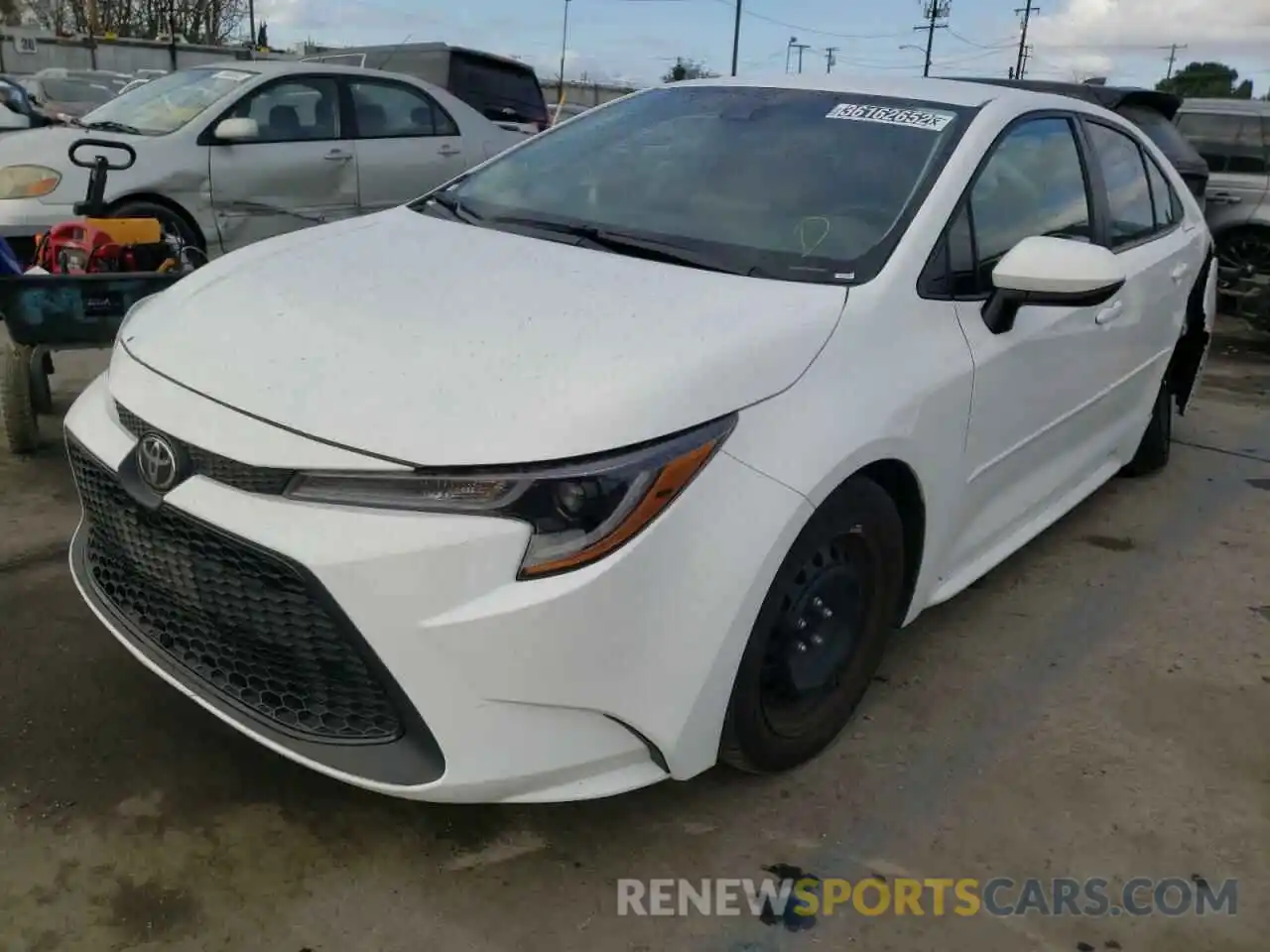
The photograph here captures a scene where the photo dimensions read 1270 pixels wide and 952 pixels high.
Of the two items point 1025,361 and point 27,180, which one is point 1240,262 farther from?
point 27,180

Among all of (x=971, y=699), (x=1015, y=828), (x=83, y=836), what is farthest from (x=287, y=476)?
(x=971, y=699)

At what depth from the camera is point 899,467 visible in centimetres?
248

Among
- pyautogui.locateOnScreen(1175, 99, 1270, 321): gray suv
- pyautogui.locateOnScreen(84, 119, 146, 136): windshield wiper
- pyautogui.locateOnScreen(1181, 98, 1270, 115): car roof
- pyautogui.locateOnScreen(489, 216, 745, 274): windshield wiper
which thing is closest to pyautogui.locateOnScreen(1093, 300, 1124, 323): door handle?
pyautogui.locateOnScreen(489, 216, 745, 274): windshield wiper

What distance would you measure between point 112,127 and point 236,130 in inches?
35.2

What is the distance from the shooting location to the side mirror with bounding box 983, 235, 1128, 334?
8.52 feet

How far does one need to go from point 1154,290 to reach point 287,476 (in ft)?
10.5

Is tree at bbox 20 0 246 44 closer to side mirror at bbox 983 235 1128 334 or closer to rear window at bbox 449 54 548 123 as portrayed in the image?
rear window at bbox 449 54 548 123

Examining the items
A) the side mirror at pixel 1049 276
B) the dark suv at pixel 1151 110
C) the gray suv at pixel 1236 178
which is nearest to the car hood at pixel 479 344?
the side mirror at pixel 1049 276

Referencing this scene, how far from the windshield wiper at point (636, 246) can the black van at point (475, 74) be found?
7.48 m

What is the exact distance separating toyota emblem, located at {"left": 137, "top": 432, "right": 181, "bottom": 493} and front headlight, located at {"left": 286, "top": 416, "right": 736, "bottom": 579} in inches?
11.2

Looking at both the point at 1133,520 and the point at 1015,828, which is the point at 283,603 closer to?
the point at 1015,828

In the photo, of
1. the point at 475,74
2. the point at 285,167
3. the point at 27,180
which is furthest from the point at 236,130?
the point at 475,74

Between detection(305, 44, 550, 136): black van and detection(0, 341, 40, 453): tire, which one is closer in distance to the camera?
detection(0, 341, 40, 453): tire

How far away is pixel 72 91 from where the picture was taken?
17344mm
